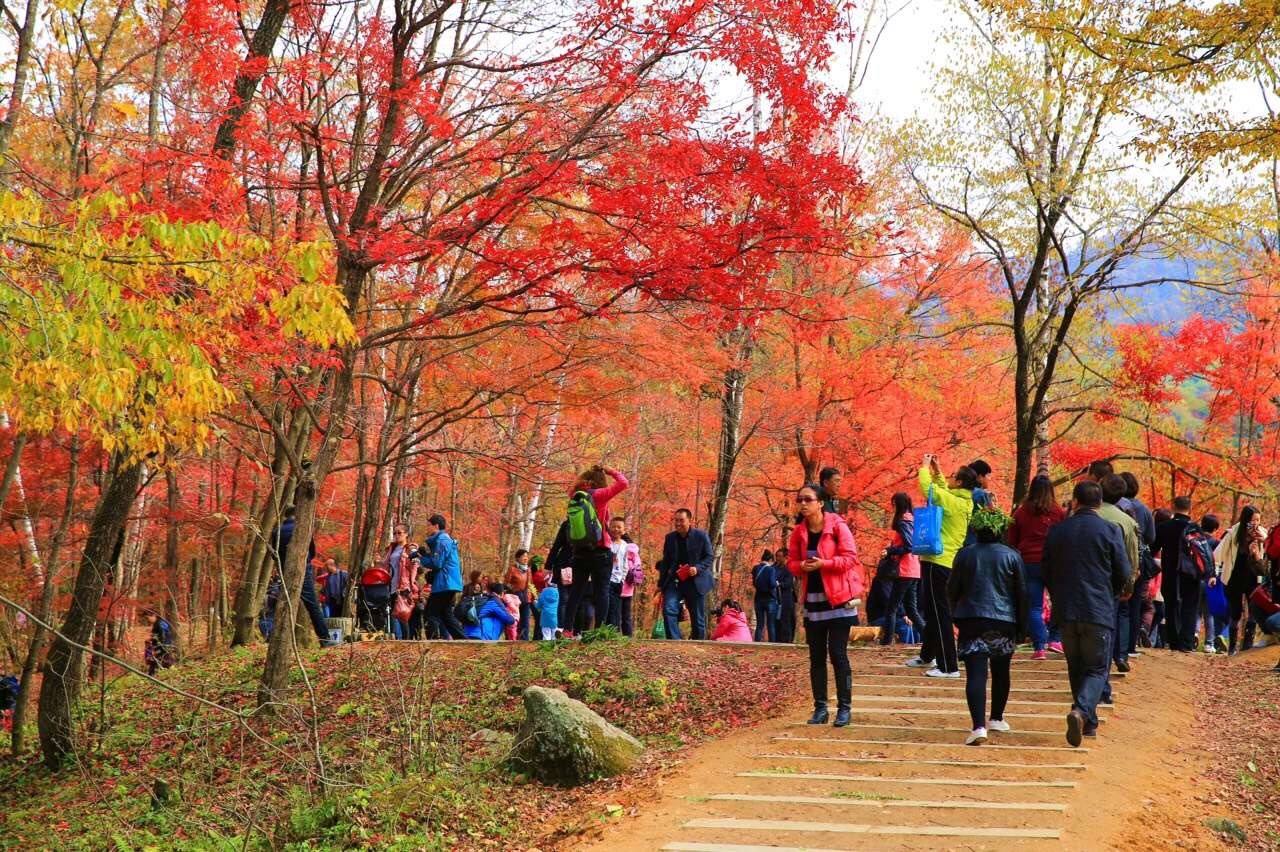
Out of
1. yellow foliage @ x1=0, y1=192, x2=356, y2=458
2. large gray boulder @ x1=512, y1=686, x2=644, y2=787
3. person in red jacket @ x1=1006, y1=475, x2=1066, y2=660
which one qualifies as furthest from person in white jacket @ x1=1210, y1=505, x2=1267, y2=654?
yellow foliage @ x1=0, y1=192, x2=356, y2=458

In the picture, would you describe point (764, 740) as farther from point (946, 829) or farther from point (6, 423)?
point (6, 423)

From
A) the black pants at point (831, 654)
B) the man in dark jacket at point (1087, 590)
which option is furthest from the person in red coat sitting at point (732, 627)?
the man in dark jacket at point (1087, 590)

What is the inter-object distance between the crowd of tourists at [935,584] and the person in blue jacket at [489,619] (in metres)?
0.03

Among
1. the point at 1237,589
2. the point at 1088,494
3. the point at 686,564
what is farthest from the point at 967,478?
the point at 1237,589

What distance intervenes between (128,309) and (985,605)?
565 cm

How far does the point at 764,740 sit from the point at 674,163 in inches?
188

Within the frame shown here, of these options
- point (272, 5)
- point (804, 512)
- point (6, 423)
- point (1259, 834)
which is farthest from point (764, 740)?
point (6, 423)

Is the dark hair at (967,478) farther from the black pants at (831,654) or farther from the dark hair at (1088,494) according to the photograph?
the black pants at (831,654)

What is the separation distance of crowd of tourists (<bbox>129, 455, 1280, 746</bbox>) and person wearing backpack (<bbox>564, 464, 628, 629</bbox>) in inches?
0.9

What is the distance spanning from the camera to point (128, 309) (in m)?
5.46

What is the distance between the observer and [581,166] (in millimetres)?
9586

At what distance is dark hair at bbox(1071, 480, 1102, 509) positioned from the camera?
7531mm

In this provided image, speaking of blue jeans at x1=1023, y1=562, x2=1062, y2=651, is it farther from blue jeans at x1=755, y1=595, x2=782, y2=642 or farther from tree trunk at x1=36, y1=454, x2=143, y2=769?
tree trunk at x1=36, y1=454, x2=143, y2=769

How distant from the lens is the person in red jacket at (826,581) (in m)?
7.82
